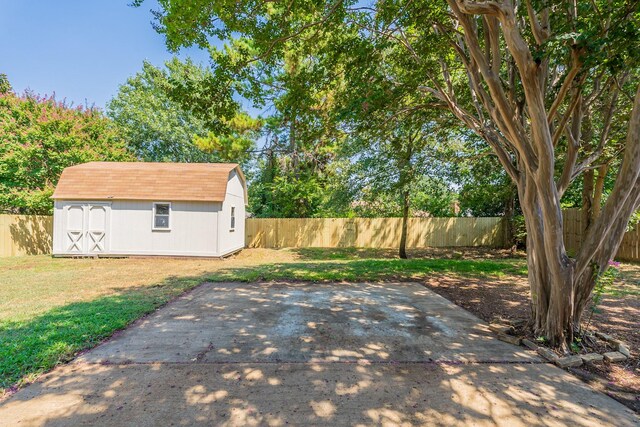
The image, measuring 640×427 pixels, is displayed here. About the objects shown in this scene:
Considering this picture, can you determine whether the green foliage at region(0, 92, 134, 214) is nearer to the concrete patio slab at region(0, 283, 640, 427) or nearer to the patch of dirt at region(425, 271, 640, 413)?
the concrete patio slab at region(0, 283, 640, 427)

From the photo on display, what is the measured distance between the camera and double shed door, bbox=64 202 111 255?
10.9 meters

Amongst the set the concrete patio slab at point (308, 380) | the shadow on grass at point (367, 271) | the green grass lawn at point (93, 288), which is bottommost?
the concrete patio slab at point (308, 380)

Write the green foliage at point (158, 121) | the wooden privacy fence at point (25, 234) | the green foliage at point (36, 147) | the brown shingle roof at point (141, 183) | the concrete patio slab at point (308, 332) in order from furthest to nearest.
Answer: the green foliage at point (158, 121)
the green foliage at point (36, 147)
the wooden privacy fence at point (25, 234)
the brown shingle roof at point (141, 183)
the concrete patio slab at point (308, 332)

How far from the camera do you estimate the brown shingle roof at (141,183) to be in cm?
1091

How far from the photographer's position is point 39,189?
12.9 m

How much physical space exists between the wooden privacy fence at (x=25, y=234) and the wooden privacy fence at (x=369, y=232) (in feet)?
28.0

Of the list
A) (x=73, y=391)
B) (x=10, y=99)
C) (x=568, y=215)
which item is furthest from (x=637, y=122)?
(x=10, y=99)

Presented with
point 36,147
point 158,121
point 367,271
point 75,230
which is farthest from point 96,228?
point 158,121

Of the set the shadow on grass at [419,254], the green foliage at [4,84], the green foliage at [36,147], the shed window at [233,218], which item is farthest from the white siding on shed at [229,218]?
the green foliage at [4,84]

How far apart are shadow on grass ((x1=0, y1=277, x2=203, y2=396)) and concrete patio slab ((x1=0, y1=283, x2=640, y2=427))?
23cm

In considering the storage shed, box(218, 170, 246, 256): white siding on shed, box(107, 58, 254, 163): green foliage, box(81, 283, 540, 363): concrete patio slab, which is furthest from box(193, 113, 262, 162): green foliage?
box(81, 283, 540, 363): concrete patio slab

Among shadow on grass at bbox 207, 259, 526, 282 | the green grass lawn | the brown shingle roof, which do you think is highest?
the brown shingle roof

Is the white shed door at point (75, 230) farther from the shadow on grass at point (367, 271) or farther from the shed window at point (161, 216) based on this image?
the shadow on grass at point (367, 271)

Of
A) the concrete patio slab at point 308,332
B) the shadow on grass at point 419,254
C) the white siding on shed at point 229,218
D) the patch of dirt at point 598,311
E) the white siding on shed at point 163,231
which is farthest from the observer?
the shadow on grass at point 419,254
